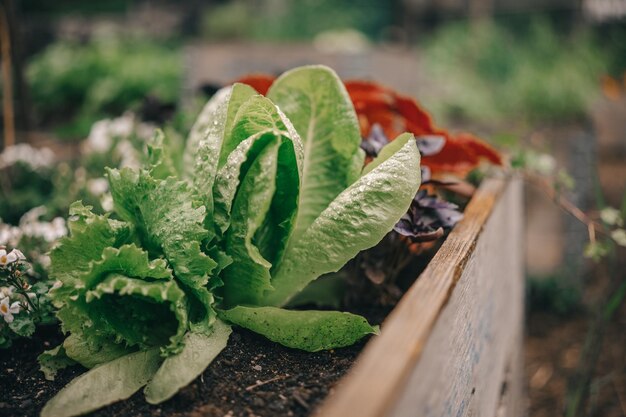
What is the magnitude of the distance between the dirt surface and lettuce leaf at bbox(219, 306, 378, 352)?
146 centimetres

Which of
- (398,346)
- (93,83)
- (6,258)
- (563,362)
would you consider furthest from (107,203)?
(93,83)

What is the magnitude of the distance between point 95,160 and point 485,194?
1316 millimetres

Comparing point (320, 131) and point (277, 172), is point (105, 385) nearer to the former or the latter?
point (277, 172)

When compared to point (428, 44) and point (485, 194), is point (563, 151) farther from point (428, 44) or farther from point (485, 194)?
point (428, 44)

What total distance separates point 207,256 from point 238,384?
8.0 inches

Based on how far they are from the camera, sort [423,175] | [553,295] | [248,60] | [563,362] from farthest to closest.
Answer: [248,60], [553,295], [563,362], [423,175]

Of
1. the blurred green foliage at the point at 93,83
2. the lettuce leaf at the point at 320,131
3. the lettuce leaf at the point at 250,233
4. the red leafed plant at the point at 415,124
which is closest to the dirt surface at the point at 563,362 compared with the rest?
the red leafed plant at the point at 415,124

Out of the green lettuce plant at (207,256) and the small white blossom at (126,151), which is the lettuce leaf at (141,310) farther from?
the small white blossom at (126,151)

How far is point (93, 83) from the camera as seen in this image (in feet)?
13.7

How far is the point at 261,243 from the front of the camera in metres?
1.06

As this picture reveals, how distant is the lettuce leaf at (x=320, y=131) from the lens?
3.76 feet

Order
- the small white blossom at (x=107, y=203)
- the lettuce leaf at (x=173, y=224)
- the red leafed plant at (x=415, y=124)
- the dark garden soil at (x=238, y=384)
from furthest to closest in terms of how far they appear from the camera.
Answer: the red leafed plant at (x=415, y=124) → the small white blossom at (x=107, y=203) → the lettuce leaf at (x=173, y=224) → the dark garden soil at (x=238, y=384)

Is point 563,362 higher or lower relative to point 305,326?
lower

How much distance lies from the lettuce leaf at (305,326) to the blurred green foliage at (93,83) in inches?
111
